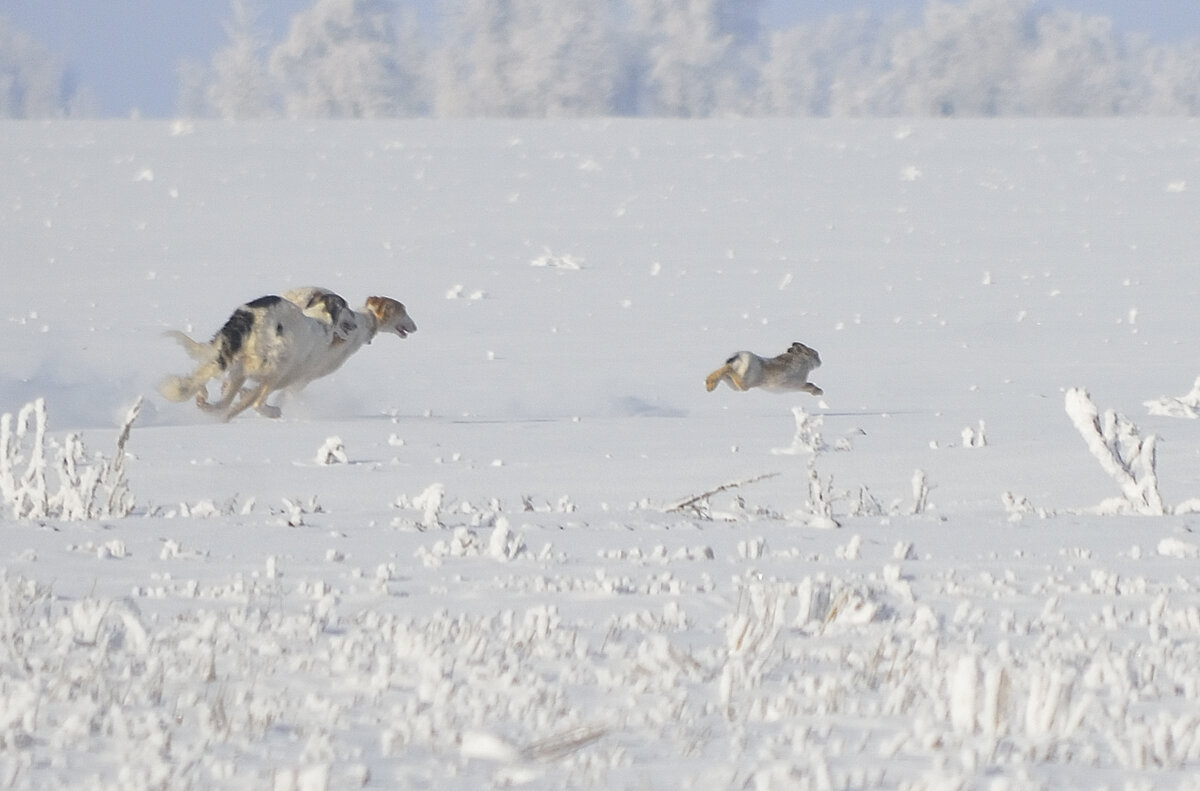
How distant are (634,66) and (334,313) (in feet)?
A: 203

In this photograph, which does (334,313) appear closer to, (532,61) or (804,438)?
(804,438)

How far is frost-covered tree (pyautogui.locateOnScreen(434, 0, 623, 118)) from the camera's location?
66.7 metres

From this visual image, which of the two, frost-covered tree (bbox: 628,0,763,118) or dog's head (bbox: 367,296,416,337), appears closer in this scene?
dog's head (bbox: 367,296,416,337)

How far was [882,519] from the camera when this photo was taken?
24.2ft

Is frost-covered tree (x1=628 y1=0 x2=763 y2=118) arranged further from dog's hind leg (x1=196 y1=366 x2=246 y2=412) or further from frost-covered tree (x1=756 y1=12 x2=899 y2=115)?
dog's hind leg (x1=196 y1=366 x2=246 y2=412)

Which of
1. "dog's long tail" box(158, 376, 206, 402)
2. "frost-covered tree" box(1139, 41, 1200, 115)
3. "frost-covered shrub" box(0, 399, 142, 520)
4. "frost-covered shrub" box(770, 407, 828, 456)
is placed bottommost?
"frost-covered shrub" box(0, 399, 142, 520)

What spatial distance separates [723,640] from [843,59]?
113476 mm

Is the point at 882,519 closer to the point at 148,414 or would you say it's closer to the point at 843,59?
the point at 148,414

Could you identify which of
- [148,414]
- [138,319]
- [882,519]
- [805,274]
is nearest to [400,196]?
[805,274]

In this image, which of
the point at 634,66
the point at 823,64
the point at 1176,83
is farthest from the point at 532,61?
the point at 823,64

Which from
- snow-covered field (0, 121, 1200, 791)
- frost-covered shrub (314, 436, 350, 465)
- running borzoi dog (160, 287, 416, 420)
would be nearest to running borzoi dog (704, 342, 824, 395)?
snow-covered field (0, 121, 1200, 791)

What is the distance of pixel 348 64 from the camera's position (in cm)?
7381

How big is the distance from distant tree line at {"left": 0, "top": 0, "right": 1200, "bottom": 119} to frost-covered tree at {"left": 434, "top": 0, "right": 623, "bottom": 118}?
57 mm

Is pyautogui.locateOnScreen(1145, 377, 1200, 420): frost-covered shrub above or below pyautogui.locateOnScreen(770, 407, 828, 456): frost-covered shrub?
above
